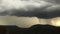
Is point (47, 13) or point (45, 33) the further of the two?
point (45, 33)

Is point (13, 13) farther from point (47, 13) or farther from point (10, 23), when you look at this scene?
point (47, 13)

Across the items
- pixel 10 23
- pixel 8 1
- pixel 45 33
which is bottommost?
pixel 45 33

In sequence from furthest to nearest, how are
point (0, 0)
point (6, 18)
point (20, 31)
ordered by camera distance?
point (20, 31)
point (6, 18)
point (0, 0)

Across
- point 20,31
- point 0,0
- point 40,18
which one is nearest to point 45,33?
point 20,31

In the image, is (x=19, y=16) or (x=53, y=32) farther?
(x=53, y=32)

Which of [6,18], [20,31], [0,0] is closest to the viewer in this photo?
[0,0]

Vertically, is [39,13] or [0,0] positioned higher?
[0,0]

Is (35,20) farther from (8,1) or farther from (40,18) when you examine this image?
(8,1)

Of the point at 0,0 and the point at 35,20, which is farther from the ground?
the point at 0,0

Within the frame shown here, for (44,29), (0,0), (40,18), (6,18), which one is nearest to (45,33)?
(44,29)
